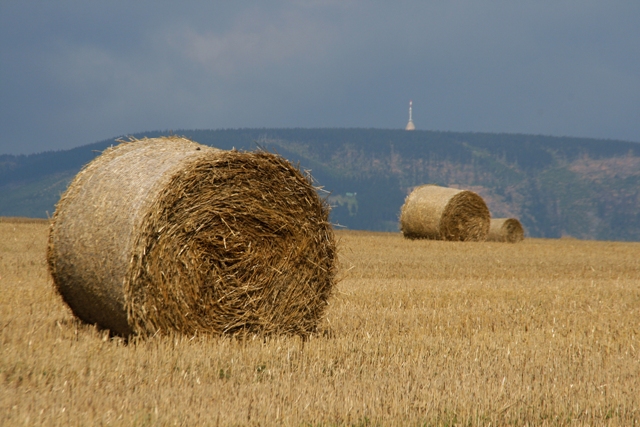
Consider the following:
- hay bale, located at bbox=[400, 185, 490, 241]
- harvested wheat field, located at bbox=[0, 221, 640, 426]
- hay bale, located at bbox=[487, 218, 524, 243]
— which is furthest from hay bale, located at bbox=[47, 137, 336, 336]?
hay bale, located at bbox=[487, 218, 524, 243]

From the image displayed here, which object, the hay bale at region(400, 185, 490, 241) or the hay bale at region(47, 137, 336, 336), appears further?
the hay bale at region(400, 185, 490, 241)

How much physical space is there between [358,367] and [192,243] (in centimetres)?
202

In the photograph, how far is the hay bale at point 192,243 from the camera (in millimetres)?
6438

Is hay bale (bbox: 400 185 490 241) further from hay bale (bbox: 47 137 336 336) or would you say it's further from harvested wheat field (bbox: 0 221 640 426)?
hay bale (bbox: 47 137 336 336)

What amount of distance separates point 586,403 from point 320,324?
3.16 metres

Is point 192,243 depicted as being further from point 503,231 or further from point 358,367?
point 503,231

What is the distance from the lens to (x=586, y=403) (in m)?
4.76

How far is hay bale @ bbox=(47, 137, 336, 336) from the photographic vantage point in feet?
21.1

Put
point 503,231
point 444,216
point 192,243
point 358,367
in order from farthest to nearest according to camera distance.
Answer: point 503,231
point 444,216
point 192,243
point 358,367

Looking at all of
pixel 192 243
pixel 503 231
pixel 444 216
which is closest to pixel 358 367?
pixel 192 243

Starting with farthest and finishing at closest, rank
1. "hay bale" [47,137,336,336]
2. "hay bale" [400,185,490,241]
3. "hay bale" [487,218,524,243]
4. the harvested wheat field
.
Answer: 1. "hay bale" [487,218,524,243]
2. "hay bale" [400,185,490,241]
3. "hay bale" [47,137,336,336]
4. the harvested wheat field

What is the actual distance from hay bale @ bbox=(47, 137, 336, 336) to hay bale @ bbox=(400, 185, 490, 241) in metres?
15.2

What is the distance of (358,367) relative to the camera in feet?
18.3

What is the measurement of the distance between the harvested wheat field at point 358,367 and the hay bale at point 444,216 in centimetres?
1223
